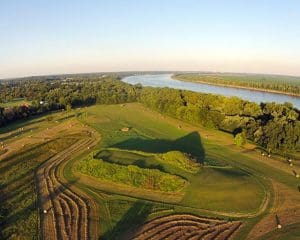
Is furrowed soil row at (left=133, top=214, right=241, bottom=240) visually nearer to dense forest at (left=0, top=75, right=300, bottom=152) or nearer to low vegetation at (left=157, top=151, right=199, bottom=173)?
low vegetation at (left=157, top=151, right=199, bottom=173)

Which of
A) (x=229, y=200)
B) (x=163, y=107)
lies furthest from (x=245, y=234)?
(x=163, y=107)

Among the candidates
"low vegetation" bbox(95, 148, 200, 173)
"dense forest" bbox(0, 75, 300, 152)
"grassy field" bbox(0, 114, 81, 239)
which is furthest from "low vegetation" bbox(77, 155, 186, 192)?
"dense forest" bbox(0, 75, 300, 152)

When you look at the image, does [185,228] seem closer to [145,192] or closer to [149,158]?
[145,192]

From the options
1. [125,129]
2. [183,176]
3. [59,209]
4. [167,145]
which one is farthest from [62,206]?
[125,129]

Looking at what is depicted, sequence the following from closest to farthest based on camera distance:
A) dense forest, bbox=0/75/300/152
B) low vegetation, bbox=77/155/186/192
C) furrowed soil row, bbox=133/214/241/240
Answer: furrowed soil row, bbox=133/214/241/240, low vegetation, bbox=77/155/186/192, dense forest, bbox=0/75/300/152

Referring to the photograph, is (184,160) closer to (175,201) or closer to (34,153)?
(175,201)
